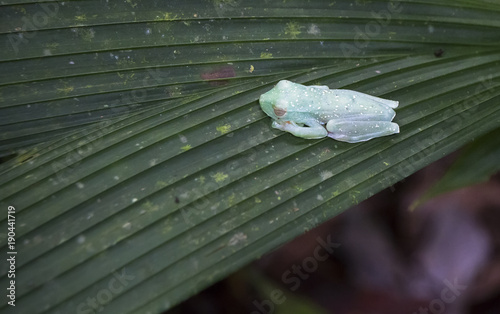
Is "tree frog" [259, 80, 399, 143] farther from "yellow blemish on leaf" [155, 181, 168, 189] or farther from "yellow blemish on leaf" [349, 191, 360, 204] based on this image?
"yellow blemish on leaf" [155, 181, 168, 189]

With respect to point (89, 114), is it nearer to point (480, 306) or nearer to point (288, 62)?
point (288, 62)

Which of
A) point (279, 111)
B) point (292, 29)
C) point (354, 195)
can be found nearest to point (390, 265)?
point (354, 195)

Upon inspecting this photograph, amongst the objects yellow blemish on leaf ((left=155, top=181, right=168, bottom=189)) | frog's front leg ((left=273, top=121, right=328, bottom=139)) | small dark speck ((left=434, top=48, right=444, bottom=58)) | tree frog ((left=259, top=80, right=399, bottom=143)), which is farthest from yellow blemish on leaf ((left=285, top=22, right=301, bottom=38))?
yellow blemish on leaf ((left=155, top=181, right=168, bottom=189))

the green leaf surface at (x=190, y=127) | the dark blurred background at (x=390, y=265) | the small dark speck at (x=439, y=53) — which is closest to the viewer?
the green leaf surface at (x=190, y=127)

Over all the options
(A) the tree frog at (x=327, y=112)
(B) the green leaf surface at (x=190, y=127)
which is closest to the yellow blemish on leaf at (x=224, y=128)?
(B) the green leaf surface at (x=190, y=127)

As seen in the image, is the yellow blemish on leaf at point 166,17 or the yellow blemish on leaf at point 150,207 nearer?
the yellow blemish on leaf at point 150,207

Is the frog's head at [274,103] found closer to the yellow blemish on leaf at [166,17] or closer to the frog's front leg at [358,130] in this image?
the frog's front leg at [358,130]

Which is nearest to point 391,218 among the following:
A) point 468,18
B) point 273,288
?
point 273,288
